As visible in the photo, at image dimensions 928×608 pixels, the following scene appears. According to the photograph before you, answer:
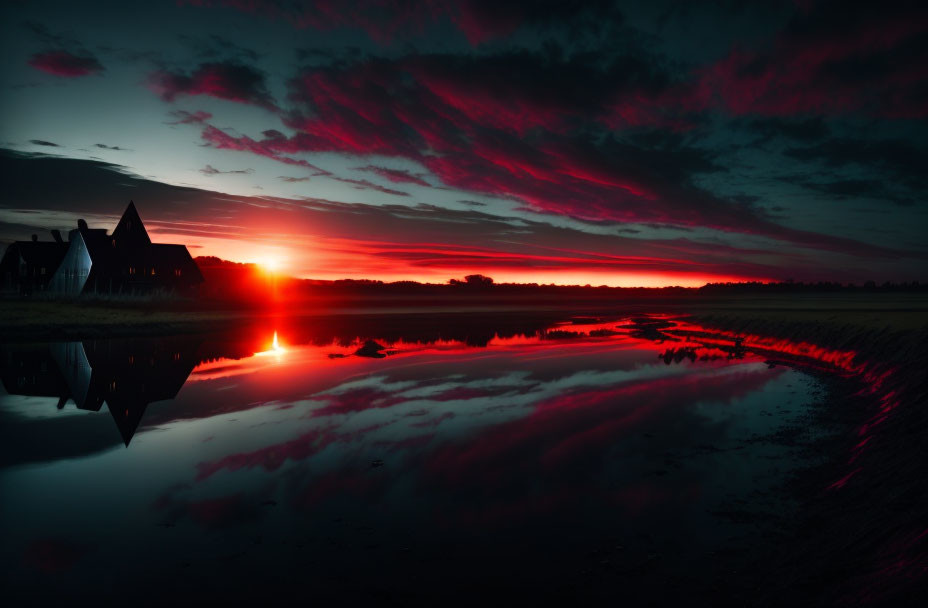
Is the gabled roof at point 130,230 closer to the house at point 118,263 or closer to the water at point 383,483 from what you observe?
the house at point 118,263

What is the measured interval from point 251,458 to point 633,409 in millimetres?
12485

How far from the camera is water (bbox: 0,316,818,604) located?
7250 mm

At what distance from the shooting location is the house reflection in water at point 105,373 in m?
17.9

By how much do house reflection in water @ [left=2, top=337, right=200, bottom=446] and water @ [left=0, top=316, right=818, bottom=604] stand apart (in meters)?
0.19

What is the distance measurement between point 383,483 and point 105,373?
1883 centimetres

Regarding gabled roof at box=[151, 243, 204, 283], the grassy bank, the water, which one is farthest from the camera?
gabled roof at box=[151, 243, 204, 283]

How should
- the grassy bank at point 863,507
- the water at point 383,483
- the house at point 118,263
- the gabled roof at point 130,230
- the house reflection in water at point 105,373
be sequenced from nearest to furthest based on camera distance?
the grassy bank at point 863,507, the water at point 383,483, the house reflection in water at point 105,373, the house at point 118,263, the gabled roof at point 130,230

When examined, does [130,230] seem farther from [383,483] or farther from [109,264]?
[383,483]

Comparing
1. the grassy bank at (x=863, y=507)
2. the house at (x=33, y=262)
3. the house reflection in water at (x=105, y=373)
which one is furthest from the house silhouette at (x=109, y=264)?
the grassy bank at (x=863, y=507)


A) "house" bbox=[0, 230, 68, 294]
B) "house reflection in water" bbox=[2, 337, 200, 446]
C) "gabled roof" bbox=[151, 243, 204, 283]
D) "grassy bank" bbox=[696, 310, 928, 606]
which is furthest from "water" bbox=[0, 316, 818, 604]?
"house" bbox=[0, 230, 68, 294]

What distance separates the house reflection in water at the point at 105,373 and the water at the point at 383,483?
19 cm

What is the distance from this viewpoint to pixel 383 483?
10844 mm

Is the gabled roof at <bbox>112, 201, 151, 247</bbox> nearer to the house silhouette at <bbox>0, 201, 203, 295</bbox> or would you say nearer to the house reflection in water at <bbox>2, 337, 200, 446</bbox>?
the house silhouette at <bbox>0, 201, 203, 295</bbox>

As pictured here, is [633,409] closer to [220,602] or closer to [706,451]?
[706,451]
